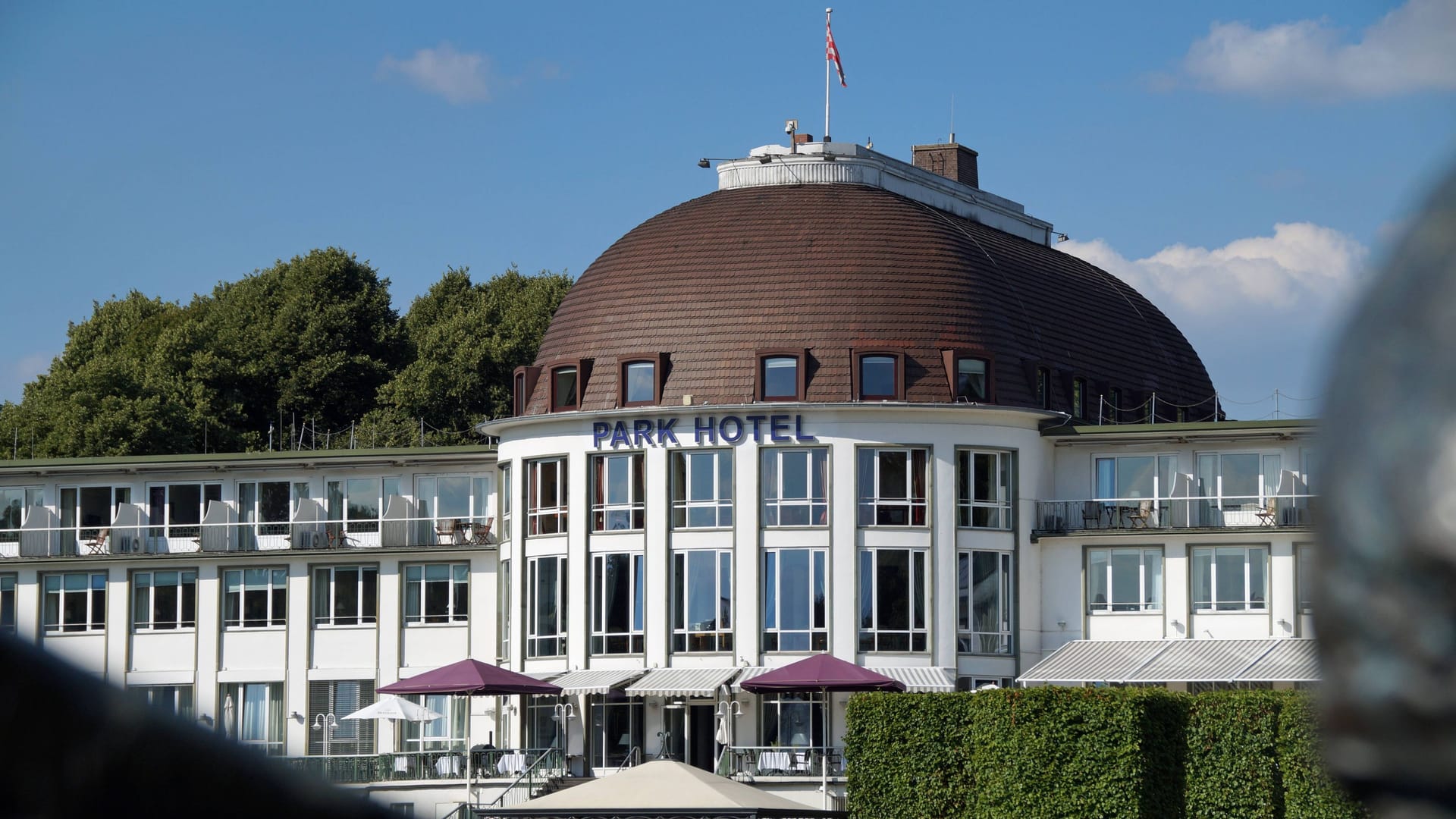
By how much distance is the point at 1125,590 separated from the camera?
62.4m

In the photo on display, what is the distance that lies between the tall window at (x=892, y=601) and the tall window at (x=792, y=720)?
2.34 meters

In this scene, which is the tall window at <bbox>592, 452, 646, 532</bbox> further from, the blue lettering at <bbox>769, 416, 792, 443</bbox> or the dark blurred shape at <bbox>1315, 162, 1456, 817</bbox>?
the dark blurred shape at <bbox>1315, 162, 1456, 817</bbox>

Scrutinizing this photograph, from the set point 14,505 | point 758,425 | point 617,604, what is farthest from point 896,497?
point 14,505

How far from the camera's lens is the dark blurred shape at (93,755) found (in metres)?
0.93

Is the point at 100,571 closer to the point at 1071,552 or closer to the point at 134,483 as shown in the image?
the point at 134,483

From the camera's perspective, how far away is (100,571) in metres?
69.1

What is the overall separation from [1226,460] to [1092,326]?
9.83m

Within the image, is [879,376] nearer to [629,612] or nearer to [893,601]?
[893,601]

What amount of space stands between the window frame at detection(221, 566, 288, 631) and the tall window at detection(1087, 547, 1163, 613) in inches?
982

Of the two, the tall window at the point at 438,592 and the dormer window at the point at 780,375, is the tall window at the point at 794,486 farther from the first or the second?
the tall window at the point at 438,592

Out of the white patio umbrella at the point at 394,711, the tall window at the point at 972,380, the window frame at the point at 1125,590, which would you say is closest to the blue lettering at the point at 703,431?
the tall window at the point at 972,380

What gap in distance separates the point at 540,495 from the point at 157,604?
13.6 meters

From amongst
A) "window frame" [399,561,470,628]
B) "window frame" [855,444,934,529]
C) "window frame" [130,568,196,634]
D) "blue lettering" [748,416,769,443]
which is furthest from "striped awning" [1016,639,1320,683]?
"window frame" [130,568,196,634]

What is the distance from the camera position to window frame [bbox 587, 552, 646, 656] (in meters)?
Result: 61.3
